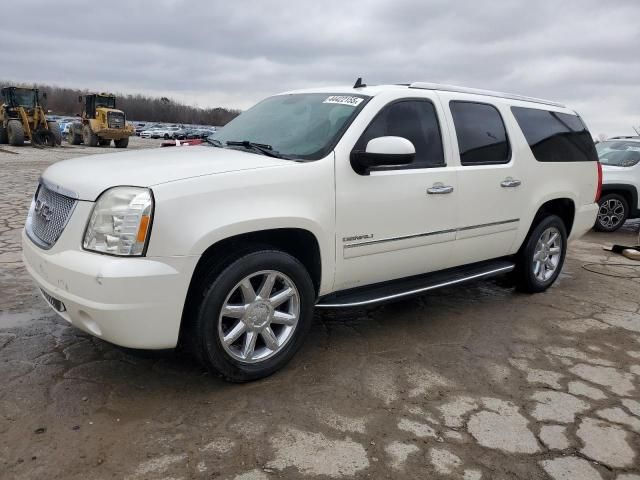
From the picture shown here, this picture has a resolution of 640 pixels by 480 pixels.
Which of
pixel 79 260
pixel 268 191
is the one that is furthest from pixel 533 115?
pixel 79 260

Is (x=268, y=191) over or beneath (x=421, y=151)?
beneath

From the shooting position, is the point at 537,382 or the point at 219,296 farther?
the point at 537,382

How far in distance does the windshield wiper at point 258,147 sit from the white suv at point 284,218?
0.08 ft

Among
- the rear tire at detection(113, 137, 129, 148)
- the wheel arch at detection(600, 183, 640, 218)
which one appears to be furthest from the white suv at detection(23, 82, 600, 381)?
the rear tire at detection(113, 137, 129, 148)

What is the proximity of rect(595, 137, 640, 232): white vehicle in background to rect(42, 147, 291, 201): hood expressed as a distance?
7865 millimetres

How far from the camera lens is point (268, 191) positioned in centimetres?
301

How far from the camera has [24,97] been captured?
2525cm

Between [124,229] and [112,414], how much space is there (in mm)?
974

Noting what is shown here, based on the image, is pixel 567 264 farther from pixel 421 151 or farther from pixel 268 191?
pixel 268 191

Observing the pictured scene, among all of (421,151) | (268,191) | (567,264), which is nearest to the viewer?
(268,191)

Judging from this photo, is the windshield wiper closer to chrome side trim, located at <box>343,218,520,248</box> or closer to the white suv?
the white suv

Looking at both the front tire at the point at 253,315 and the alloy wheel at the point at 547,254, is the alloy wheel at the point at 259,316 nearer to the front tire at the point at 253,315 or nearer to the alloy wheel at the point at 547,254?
the front tire at the point at 253,315

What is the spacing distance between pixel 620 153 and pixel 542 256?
579 centimetres

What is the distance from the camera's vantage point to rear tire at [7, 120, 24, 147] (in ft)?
78.5
